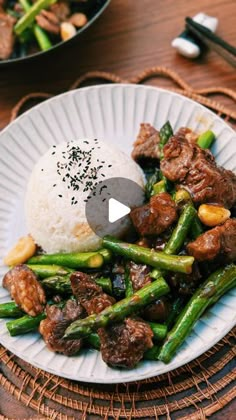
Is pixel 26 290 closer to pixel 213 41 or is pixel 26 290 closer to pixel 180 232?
pixel 180 232

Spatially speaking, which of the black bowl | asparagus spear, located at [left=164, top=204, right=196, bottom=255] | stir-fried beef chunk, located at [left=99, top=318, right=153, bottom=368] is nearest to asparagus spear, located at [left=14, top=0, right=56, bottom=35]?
the black bowl

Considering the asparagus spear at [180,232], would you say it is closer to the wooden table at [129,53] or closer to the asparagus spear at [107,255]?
the asparagus spear at [107,255]

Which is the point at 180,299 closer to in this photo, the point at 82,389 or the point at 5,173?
the point at 82,389

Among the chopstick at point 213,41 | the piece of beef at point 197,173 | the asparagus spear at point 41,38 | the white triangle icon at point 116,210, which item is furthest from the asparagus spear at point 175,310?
the asparagus spear at point 41,38

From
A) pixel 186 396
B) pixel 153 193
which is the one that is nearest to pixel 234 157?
pixel 153 193

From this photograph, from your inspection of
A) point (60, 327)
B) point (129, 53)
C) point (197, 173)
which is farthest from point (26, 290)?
point (129, 53)
